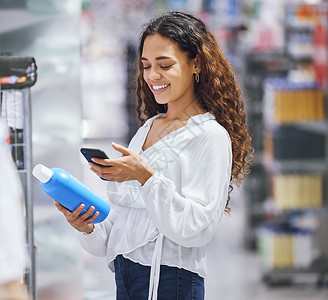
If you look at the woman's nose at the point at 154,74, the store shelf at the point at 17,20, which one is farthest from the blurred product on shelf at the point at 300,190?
the woman's nose at the point at 154,74

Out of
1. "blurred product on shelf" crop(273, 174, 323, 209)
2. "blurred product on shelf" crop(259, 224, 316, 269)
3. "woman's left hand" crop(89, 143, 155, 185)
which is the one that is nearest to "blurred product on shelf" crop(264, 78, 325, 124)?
"blurred product on shelf" crop(273, 174, 323, 209)

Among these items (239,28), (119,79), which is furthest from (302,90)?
(119,79)

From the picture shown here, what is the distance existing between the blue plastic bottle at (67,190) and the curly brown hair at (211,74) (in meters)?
0.45

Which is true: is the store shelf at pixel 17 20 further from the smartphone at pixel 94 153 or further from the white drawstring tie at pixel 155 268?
the white drawstring tie at pixel 155 268

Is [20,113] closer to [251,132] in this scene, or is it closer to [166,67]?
[166,67]

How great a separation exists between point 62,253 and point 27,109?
0.90 meters

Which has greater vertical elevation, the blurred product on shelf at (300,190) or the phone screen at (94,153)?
the phone screen at (94,153)

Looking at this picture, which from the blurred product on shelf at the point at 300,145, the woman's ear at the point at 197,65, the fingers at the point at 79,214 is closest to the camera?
the fingers at the point at 79,214

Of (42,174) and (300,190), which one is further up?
(42,174)

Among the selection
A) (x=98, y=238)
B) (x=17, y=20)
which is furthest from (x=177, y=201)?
(x=17, y=20)

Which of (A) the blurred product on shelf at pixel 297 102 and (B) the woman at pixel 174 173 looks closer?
(B) the woman at pixel 174 173

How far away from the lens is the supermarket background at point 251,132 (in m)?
2.75

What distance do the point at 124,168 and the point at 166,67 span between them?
356 millimetres

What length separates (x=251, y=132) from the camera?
3730 mm
